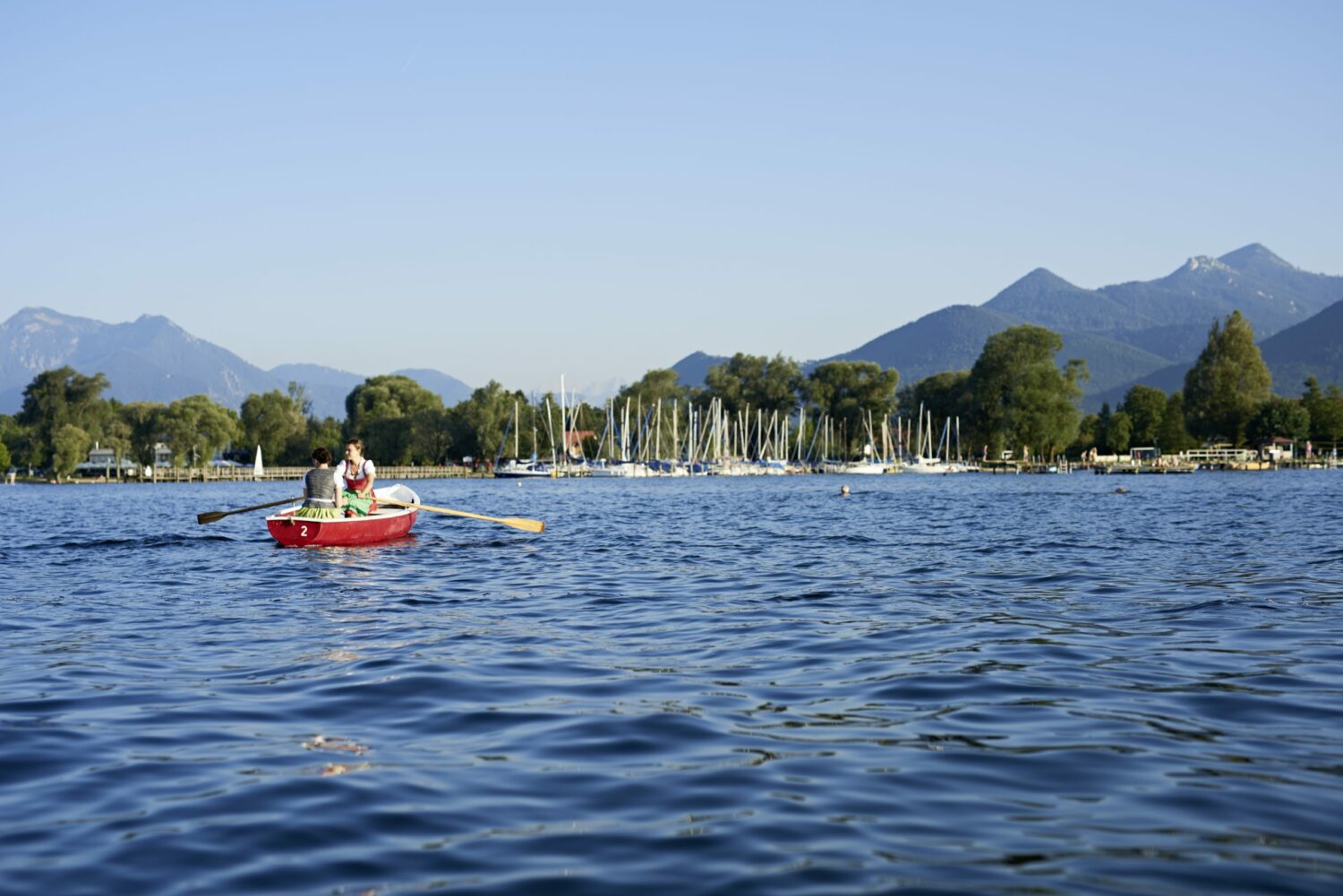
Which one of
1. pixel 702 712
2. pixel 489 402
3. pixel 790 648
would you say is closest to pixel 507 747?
pixel 702 712

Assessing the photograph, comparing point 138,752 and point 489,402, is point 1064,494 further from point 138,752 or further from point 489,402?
point 489,402

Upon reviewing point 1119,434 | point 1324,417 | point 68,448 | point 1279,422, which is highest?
point 1324,417

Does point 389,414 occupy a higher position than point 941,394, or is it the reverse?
point 941,394

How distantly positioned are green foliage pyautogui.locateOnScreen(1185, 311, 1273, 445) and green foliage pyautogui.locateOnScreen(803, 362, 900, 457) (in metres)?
35.0

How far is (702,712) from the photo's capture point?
8898 millimetres

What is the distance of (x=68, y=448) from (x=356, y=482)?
380 ft

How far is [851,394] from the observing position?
155 m

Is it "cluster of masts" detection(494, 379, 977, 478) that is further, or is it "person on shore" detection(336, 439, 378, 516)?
"cluster of masts" detection(494, 379, 977, 478)

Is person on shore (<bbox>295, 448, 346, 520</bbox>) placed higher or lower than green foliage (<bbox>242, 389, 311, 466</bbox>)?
lower

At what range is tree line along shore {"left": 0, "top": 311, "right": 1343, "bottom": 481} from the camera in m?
129

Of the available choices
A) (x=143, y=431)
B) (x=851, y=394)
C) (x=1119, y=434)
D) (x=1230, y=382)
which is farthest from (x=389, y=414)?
(x=1230, y=382)

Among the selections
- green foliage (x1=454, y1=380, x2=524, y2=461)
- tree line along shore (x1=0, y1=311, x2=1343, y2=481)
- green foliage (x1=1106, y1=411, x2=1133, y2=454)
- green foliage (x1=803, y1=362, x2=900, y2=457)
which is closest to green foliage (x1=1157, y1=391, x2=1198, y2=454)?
tree line along shore (x1=0, y1=311, x2=1343, y2=481)

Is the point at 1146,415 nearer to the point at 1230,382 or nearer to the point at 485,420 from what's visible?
the point at 1230,382

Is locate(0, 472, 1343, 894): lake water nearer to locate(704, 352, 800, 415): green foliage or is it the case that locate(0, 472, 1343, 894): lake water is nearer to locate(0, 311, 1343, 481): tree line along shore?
locate(0, 311, 1343, 481): tree line along shore
